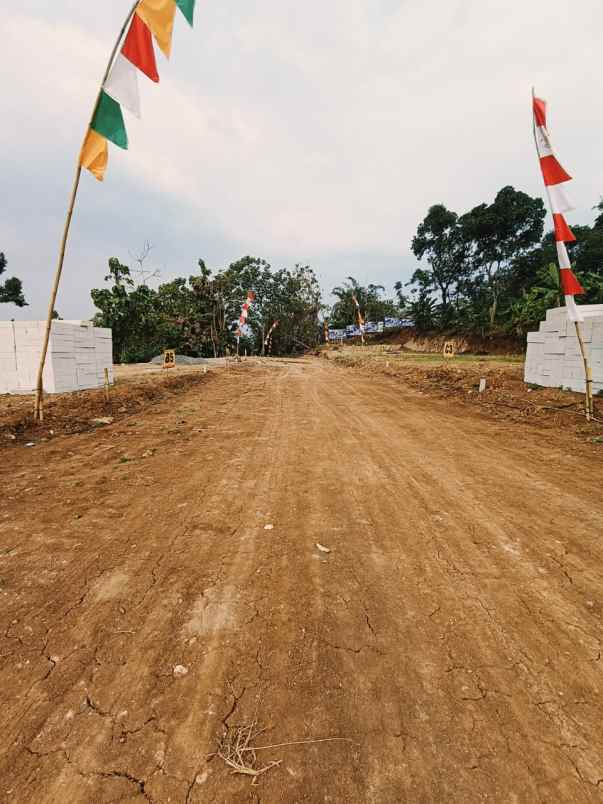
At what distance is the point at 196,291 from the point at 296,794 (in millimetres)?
35417

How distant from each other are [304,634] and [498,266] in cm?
3382

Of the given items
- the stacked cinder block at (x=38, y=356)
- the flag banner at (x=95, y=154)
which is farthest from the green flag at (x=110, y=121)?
the stacked cinder block at (x=38, y=356)

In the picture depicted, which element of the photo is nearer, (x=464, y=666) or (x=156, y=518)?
(x=464, y=666)

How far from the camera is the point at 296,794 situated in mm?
1315

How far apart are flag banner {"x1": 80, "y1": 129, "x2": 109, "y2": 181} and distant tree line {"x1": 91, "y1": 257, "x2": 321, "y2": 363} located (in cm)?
2317

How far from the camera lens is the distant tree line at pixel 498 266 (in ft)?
77.3

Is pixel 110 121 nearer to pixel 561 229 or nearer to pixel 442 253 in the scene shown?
pixel 561 229

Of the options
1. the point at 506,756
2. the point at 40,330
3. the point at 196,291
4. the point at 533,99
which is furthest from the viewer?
the point at 196,291

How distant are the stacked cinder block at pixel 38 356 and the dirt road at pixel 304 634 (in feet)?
23.4

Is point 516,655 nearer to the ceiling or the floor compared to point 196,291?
nearer to the floor

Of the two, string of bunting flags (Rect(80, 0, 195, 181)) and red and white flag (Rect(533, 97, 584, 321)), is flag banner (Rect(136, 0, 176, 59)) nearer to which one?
string of bunting flags (Rect(80, 0, 195, 181))

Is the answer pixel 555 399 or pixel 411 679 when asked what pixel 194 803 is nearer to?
pixel 411 679

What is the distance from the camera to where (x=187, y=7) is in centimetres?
577

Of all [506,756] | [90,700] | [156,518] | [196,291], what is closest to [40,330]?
[156,518]
